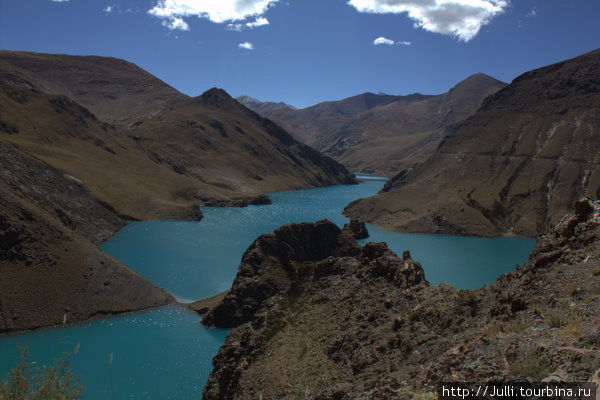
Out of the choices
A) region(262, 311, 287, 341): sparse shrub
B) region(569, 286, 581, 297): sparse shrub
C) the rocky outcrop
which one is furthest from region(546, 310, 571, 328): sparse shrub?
the rocky outcrop

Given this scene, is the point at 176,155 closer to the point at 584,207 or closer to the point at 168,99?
the point at 168,99

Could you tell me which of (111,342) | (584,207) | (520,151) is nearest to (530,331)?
(584,207)

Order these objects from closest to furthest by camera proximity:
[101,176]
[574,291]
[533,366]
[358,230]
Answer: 1. [533,366]
2. [574,291]
3. [358,230]
4. [101,176]

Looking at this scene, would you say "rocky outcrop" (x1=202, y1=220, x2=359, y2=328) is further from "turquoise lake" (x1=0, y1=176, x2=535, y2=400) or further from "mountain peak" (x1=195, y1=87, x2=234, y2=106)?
"mountain peak" (x1=195, y1=87, x2=234, y2=106)

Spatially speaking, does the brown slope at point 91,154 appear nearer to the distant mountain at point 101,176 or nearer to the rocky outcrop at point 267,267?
the distant mountain at point 101,176

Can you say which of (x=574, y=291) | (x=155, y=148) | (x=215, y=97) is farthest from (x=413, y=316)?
(x=215, y=97)

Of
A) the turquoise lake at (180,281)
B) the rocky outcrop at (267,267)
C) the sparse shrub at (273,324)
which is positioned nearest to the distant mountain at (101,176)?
the turquoise lake at (180,281)

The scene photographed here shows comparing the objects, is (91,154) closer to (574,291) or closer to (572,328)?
(574,291)
